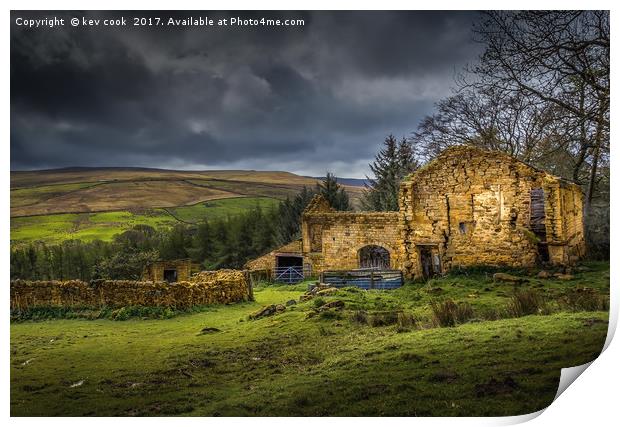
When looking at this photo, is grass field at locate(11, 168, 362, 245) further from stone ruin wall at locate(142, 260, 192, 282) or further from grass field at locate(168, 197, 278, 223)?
stone ruin wall at locate(142, 260, 192, 282)

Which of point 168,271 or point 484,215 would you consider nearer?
point 484,215

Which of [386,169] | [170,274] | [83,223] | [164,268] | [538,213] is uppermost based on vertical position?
[386,169]

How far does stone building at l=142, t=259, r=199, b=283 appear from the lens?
2567cm

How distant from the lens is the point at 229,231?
35625 millimetres

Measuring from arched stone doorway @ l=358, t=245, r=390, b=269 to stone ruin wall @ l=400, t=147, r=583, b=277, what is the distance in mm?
9257

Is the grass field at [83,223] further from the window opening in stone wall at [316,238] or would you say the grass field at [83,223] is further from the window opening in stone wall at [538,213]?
the window opening in stone wall at [316,238]

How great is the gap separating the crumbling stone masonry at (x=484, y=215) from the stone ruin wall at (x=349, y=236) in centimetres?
809

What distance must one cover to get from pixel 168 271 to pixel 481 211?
17.3m

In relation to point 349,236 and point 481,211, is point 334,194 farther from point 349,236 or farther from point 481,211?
point 481,211

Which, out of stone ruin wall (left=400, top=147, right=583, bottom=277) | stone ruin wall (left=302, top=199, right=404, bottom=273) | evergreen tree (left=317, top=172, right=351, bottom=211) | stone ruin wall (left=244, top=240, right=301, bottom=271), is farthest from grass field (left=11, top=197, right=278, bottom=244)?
evergreen tree (left=317, top=172, right=351, bottom=211)

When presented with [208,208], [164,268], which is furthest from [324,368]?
[164,268]

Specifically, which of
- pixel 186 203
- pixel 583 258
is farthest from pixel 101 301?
pixel 583 258

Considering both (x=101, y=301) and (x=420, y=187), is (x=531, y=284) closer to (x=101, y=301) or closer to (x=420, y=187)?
(x=420, y=187)

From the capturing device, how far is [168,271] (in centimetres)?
2650
